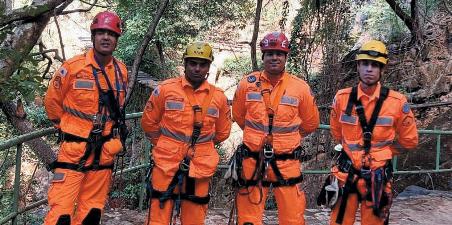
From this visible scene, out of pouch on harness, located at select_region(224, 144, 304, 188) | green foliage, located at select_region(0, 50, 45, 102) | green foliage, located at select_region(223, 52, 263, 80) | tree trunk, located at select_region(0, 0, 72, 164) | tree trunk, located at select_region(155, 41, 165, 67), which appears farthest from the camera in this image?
green foliage, located at select_region(223, 52, 263, 80)

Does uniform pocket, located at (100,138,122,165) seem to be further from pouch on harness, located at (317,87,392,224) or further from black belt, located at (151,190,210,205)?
pouch on harness, located at (317,87,392,224)

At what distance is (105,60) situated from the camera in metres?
4.50

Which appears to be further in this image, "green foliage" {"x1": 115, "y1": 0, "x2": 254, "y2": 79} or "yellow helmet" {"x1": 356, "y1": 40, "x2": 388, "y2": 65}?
"green foliage" {"x1": 115, "y1": 0, "x2": 254, "y2": 79}

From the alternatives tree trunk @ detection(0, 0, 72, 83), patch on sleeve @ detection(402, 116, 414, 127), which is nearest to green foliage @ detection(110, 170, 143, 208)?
tree trunk @ detection(0, 0, 72, 83)

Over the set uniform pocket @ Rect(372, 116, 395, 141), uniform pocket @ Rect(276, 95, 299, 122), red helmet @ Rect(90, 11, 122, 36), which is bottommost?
uniform pocket @ Rect(372, 116, 395, 141)

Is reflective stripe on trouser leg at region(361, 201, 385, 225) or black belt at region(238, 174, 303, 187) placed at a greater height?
black belt at region(238, 174, 303, 187)

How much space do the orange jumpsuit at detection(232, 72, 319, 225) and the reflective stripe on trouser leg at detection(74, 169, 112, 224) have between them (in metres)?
1.31

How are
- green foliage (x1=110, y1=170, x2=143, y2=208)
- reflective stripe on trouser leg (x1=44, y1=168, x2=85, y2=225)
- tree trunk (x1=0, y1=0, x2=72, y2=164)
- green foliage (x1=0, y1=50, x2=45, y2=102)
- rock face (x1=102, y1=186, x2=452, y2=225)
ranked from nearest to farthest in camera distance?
1. green foliage (x1=0, y1=50, x2=45, y2=102)
2. reflective stripe on trouser leg (x1=44, y1=168, x2=85, y2=225)
3. tree trunk (x1=0, y1=0, x2=72, y2=164)
4. rock face (x1=102, y1=186, x2=452, y2=225)
5. green foliage (x1=110, y1=170, x2=143, y2=208)

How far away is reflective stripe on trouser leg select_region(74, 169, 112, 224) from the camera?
433cm

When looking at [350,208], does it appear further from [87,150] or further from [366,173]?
[87,150]

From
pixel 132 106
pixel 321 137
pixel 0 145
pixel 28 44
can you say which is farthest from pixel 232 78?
pixel 0 145

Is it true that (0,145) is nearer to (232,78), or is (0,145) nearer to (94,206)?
(94,206)

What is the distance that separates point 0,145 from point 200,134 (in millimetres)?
1668

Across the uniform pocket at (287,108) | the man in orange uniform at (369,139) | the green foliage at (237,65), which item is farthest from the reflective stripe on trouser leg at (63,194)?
the green foliage at (237,65)
